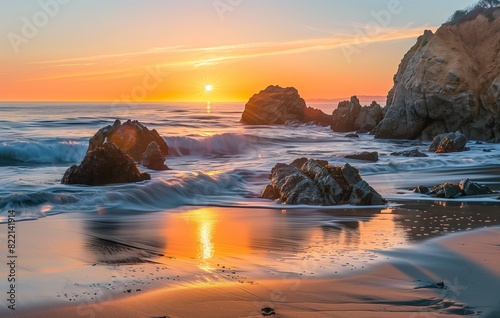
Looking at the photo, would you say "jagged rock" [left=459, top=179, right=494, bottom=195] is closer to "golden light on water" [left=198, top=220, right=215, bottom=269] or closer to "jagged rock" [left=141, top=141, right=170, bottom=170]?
"golden light on water" [left=198, top=220, right=215, bottom=269]

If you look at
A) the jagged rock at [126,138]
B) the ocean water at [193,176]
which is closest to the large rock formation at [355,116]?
the ocean water at [193,176]

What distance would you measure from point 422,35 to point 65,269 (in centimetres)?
3985

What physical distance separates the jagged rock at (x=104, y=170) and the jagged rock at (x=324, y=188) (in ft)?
12.8

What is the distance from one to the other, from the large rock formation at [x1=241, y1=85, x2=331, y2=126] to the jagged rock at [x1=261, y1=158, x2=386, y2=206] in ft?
154

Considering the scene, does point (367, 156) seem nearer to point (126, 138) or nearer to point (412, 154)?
point (412, 154)

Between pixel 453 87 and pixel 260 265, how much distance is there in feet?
97.4

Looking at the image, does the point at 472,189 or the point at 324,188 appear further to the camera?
→ the point at 472,189

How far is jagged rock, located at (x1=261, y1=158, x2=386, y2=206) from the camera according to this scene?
40.4 feet

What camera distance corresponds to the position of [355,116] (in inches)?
1907

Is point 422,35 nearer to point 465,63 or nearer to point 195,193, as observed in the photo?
point 465,63

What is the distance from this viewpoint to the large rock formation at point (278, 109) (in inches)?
2419

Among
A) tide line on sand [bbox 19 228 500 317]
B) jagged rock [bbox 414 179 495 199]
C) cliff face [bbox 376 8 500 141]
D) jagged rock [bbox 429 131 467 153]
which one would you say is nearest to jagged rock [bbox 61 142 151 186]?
jagged rock [bbox 414 179 495 199]

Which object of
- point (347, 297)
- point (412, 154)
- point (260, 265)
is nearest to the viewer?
point (347, 297)

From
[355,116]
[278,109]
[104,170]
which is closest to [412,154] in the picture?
[104,170]
